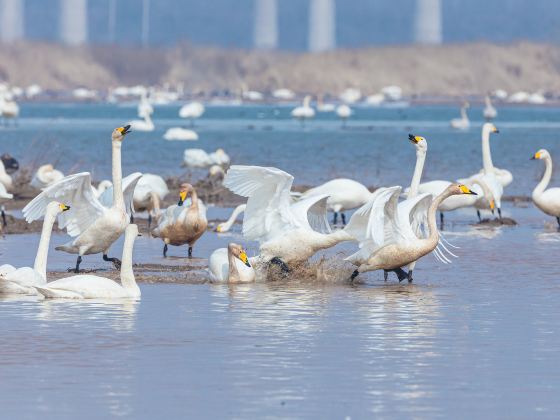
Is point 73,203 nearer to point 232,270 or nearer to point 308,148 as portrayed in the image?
point 232,270

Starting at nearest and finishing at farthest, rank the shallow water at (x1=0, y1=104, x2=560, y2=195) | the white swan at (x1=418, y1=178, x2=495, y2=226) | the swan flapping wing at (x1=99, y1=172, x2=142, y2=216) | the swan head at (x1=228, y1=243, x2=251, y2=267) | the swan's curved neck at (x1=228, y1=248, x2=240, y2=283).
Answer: the swan head at (x1=228, y1=243, x2=251, y2=267) → the swan's curved neck at (x1=228, y1=248, x2=240, y2=283) → the swan flapping wing at (x1=99, y1=172, x2=142, y2=216) → the white swan at (x1=418, y1=178, x2=495, y2=226) → the shallow water at (x1=0, y1=104, x2=560, y2=195)

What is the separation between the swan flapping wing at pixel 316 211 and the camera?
14.6m

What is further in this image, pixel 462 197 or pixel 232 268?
pixel 462 197

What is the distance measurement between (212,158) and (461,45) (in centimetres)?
6242

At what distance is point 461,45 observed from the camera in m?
90.6

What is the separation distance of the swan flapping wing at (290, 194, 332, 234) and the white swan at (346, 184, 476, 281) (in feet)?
2.80

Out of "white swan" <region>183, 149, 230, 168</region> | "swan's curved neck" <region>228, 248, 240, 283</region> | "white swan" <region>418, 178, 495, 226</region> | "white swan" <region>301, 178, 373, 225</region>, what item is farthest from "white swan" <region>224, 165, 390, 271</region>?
"white swan" <region>183, 149, 230, 168</region>

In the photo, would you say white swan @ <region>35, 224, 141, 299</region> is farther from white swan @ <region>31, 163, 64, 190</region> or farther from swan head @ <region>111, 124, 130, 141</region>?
white swan @ <region>31, 163, 64, 190</region>

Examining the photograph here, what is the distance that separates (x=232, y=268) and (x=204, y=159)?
1625 centimetres

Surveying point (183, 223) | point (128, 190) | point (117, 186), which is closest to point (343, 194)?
point (183, 223)

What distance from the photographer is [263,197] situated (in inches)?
576

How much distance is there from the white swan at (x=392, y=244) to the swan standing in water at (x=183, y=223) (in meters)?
2.41

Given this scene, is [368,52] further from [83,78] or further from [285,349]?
[285,349]

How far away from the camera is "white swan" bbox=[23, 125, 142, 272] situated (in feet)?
46.8
